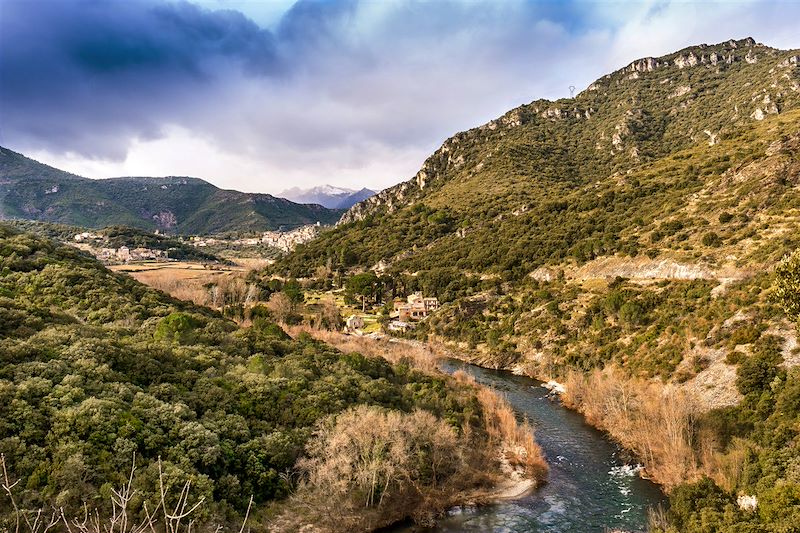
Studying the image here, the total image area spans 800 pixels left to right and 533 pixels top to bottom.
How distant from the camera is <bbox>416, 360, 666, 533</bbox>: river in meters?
28.8

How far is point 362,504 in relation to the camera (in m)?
28.2

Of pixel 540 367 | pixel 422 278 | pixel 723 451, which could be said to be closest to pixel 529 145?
pixel 422 278

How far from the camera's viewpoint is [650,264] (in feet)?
225

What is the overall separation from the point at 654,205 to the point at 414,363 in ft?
194

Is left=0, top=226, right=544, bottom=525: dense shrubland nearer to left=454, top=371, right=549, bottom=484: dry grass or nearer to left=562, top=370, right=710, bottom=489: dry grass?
left=454, top=371, right=549, bottom=484: dry grass

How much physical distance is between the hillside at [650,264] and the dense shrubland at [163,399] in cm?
1608

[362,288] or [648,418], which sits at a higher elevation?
[362,288]

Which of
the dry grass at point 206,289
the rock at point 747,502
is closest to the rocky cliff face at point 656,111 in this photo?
the dry grass at point 206,289

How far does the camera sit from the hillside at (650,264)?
34.4 m

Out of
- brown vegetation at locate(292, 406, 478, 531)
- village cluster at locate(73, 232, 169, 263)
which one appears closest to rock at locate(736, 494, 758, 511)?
brown vegetation at locate(292, 406, 478, 531)

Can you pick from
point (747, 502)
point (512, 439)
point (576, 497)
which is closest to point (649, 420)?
point (576, 497)

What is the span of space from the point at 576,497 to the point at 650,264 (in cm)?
4637

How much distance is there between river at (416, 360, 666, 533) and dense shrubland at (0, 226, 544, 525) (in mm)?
3354

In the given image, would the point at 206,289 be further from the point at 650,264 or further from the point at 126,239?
the point at 126,239
